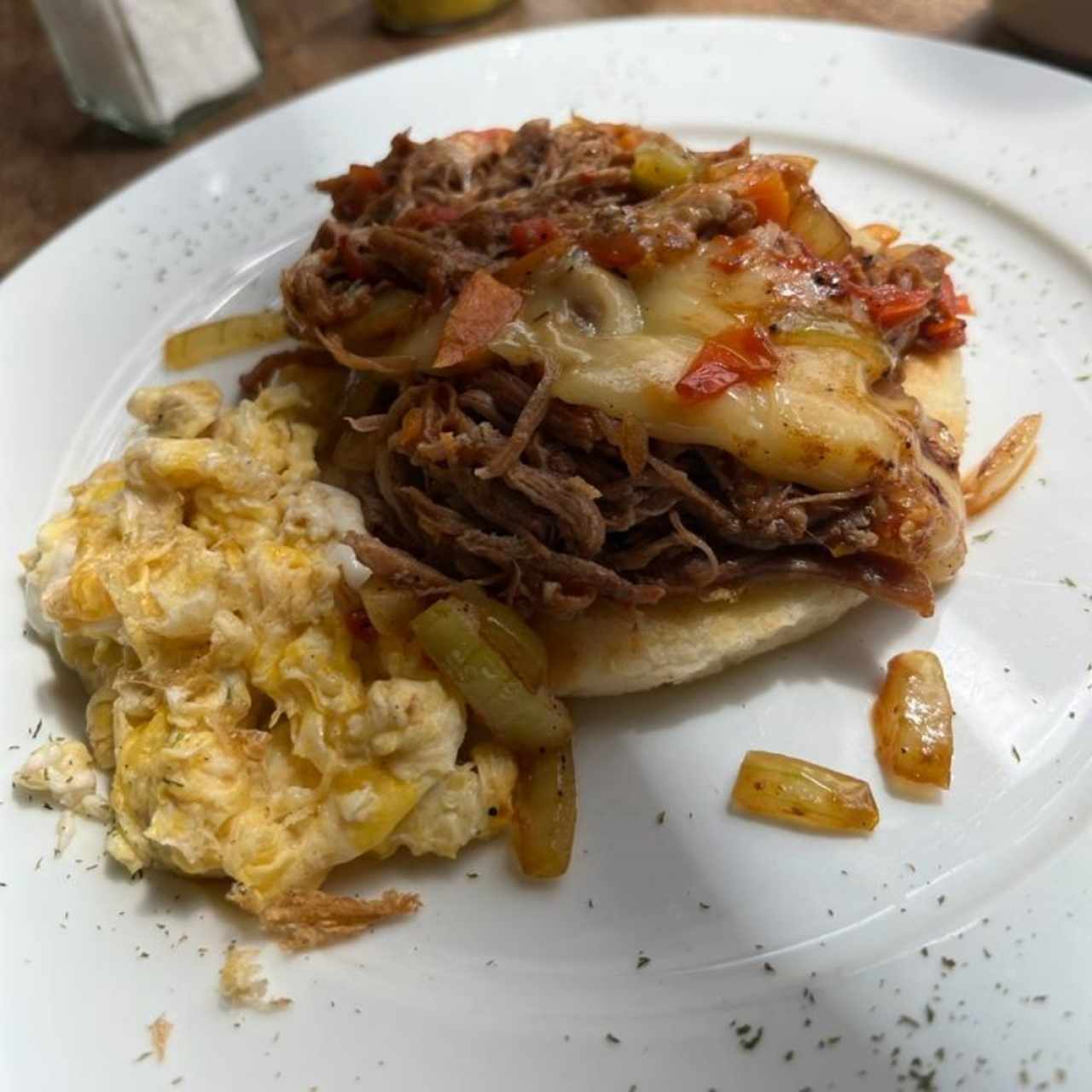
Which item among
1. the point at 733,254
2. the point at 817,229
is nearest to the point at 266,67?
the point at 817,229

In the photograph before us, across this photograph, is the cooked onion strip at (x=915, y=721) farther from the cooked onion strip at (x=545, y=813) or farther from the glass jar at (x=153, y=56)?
the glass jar at (x=153, y=56)

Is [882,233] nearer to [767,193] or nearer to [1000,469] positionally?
[767,193]

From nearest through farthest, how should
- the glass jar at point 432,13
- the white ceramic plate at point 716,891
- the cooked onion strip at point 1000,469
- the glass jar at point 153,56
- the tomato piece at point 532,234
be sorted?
1. the white ceramic plate at point 716,891
2. the tomato piece at point 532,234
3. the cooked onion strip at point 1000,469
4. the glass jar at point 153,56
5. the glass jar at point 432,13

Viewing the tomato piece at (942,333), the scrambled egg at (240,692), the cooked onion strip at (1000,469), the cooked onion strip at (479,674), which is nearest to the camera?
the scrambled egg at (240,692)

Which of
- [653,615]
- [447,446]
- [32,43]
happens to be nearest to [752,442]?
[653,615]

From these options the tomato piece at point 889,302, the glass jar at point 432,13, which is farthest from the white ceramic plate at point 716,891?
the glass jar at point 432,13

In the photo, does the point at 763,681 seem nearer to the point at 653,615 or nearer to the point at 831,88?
the point at 653,615
